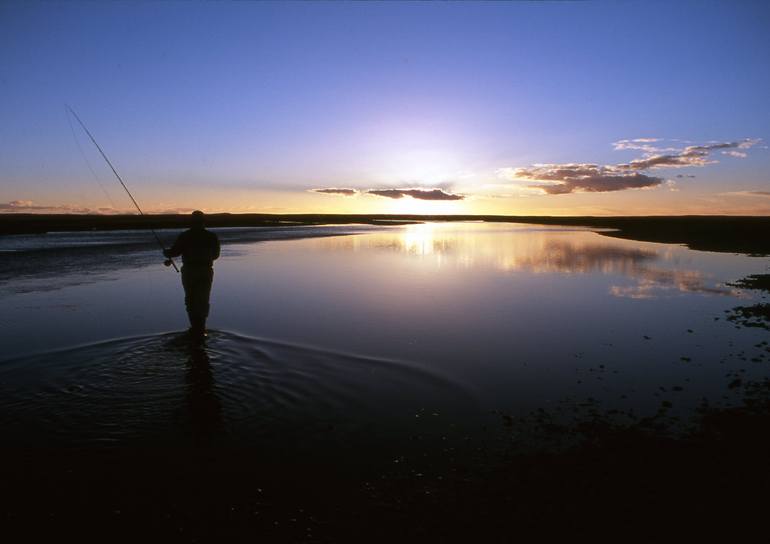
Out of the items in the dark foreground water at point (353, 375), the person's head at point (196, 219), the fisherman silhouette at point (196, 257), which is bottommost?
the dark foreground water at point (353, 375)

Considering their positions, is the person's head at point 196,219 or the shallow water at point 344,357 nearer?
the shallow water at point 344,357

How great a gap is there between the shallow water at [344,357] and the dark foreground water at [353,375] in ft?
0.17

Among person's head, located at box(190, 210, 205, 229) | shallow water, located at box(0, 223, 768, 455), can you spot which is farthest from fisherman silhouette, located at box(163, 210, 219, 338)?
shallow water, located at box(0, 223, 768, 455)

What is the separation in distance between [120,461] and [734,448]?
853 centimetres

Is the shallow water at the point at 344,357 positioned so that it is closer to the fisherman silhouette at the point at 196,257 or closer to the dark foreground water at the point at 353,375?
the dark foreground water at the point at 353,375

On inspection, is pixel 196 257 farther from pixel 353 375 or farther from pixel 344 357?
pixel 353 375

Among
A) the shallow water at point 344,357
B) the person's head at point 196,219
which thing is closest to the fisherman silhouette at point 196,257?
the person's head at point 196,219

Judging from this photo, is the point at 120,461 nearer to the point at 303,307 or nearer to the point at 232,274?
the point at 303,307

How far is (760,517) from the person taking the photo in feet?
17.3

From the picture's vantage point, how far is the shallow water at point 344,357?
295 inches

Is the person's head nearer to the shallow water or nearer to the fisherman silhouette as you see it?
the fisherman silhouette

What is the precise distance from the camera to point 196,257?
11672mm

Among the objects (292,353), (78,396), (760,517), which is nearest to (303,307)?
(292,353)

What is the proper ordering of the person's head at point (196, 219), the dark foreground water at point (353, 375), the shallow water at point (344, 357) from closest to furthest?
the dark foreground water at point (353, 375) → the shallow water at point (344, 357) → the person's head at point (196, 219)
